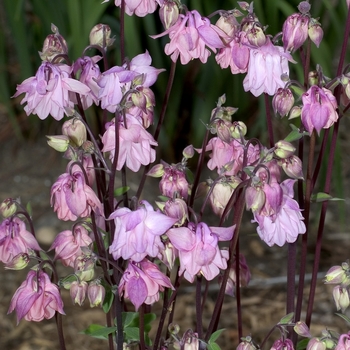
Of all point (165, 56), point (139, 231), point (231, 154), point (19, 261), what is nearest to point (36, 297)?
point (19, 261)

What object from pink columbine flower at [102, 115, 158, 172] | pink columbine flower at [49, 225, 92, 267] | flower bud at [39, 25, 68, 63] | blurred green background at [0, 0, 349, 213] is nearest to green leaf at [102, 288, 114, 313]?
pink columbine flower at [49, 225, 92, 267]

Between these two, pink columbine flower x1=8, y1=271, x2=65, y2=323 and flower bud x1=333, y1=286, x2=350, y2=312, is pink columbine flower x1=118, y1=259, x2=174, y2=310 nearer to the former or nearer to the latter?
pink columbine flower x1=8, y1=271, x2=65, y2=323

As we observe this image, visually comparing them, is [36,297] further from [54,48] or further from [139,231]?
[54,48]

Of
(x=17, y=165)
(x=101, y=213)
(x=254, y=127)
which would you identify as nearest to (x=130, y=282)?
(x=101, y=213)

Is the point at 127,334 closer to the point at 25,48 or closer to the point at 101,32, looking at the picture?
the point at 101,32

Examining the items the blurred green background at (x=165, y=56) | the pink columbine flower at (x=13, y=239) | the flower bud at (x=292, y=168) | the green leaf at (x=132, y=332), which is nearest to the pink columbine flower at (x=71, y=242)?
the pink columbine flower at (x=13, y=239)

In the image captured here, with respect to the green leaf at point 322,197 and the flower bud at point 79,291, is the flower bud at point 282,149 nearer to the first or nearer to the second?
the green leaf at point 322,197
